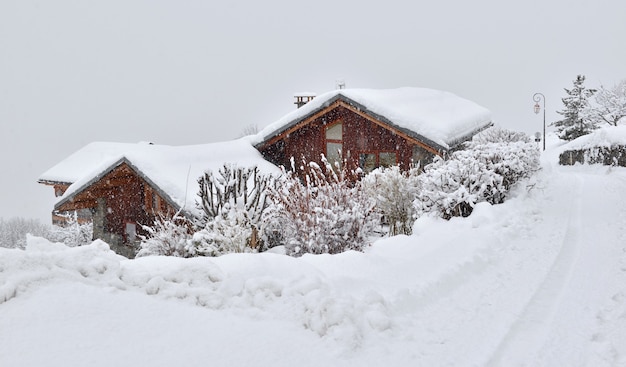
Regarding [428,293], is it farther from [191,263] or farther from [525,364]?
[191,263]

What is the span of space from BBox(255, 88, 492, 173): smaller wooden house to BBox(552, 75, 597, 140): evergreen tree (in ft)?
62.7

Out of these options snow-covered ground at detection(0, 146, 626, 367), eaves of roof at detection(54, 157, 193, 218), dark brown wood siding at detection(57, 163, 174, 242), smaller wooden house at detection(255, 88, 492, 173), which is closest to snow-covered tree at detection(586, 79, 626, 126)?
smaller wooden house at detection(255, 88, 492, 173)

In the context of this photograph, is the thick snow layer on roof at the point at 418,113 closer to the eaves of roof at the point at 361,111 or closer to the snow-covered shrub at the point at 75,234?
the eaves of roof at the point at 361,111

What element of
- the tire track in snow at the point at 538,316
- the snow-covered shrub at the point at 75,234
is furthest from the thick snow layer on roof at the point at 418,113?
the snow-covered shrub at the point at 75,234

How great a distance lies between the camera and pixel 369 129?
16.6 meters

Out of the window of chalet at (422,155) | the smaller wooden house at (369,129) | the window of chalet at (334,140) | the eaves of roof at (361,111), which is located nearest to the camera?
the eaves of roof at (361,111)

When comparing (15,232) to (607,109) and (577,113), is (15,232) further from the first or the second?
(607,109)

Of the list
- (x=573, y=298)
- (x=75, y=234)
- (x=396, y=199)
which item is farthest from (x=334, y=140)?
(x=75, y=234)

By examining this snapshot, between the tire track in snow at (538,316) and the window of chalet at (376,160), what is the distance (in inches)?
379

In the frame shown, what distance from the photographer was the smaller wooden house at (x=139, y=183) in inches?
540

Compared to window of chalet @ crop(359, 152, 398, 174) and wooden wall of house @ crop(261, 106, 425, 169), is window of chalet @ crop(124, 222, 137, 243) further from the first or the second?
window of chalet @ crop(359, 152, 398, 174)

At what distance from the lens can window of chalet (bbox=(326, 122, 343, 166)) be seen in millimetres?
17109

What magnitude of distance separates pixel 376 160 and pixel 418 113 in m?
2.18

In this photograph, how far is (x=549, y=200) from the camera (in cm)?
1034
